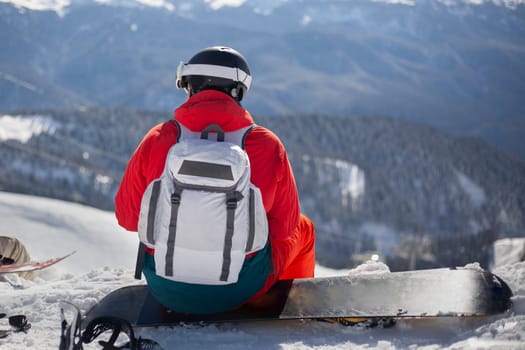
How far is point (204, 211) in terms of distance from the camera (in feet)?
9.87

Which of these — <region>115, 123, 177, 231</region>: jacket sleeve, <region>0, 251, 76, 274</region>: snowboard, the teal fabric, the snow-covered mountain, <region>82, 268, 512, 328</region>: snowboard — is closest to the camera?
<region>115, 123, 177, 231</region>: jacket sleeve

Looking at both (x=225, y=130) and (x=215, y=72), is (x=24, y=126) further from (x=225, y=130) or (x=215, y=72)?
(x=225, y=130)

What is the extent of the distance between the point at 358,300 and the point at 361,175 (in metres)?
116

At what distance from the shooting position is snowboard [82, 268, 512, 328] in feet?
11.6

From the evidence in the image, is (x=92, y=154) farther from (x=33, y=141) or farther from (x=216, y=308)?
(x=216, y=308)

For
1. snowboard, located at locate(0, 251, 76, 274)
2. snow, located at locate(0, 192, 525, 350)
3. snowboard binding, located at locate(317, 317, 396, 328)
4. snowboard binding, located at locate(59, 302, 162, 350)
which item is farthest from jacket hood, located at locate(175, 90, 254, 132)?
snowboard, located at locate(0, 251, 76, 274)

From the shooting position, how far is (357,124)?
485 feet

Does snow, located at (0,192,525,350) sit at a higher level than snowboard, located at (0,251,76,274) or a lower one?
higher

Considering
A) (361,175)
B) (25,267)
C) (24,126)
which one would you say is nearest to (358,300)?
(25,267)

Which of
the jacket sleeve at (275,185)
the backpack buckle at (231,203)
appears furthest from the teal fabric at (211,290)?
the backpack buckle at (231,203)

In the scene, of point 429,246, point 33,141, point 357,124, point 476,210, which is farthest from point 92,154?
point 476,210

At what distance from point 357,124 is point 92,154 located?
7580cm

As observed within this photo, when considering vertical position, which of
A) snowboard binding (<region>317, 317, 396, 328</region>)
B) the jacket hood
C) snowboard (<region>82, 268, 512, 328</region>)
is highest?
the jacket hood

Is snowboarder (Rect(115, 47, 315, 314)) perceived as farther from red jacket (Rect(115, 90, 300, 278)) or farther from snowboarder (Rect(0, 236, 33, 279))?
snowboarder (Rect(0, 236, 33, 279))
